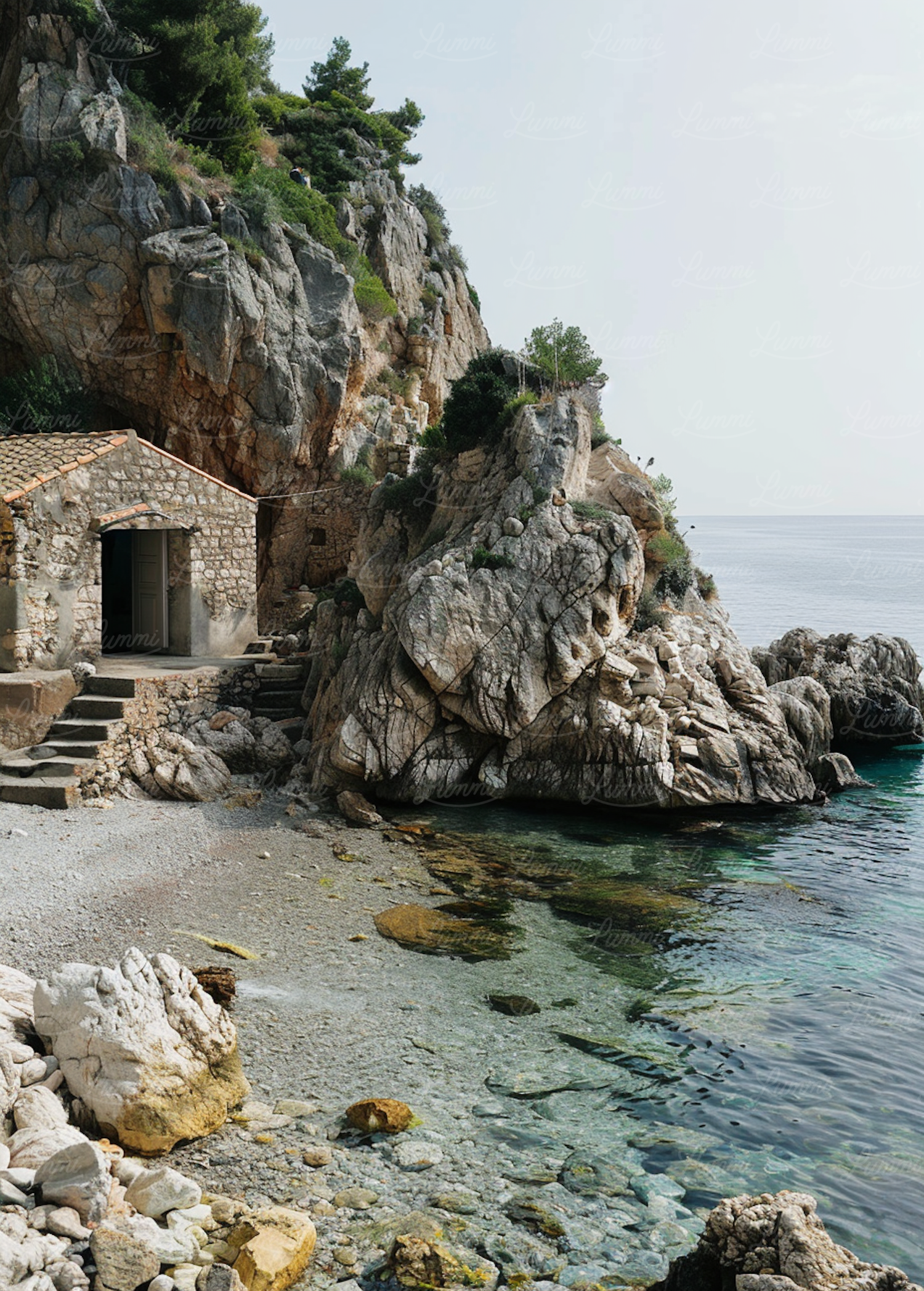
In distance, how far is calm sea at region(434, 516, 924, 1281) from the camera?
8.27m

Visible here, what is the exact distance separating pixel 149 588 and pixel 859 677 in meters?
24.2

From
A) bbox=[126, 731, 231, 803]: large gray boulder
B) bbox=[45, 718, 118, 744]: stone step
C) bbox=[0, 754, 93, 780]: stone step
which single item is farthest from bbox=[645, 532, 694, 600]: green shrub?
bbox=[0, 754, 93, 780]: stone step

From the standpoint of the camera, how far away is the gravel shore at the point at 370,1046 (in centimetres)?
728

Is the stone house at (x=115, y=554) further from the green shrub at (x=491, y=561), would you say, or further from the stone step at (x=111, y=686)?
the green shrub at (x=491, y=561)

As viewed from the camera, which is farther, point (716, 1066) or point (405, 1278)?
point (716, 1066)

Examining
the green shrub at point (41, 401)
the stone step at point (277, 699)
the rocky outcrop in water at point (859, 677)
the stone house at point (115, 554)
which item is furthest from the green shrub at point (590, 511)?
the green shrub at point (41, 401)

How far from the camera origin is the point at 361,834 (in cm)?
1766

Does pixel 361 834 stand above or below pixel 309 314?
below

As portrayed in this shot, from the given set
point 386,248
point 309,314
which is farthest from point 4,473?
point 386,248

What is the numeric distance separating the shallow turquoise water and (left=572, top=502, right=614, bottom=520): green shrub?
23.9ft

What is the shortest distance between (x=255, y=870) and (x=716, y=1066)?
839cm

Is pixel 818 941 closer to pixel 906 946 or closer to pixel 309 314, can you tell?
pixel 906 946

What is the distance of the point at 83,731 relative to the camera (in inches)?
752

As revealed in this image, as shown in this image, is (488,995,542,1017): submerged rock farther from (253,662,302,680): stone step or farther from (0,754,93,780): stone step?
(253,662,302,680): stone step
